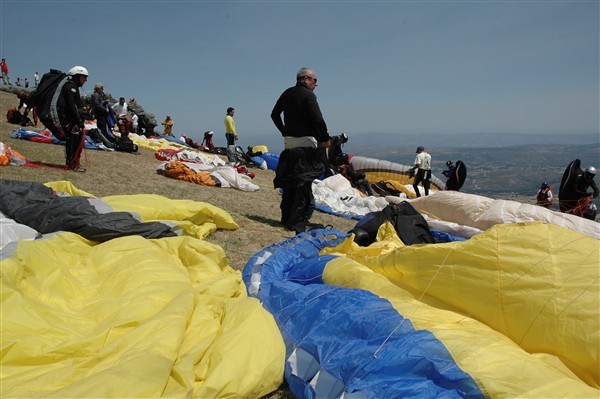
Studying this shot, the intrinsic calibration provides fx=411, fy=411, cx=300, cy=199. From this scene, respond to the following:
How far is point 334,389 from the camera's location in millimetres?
2092

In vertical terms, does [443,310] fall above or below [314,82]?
below

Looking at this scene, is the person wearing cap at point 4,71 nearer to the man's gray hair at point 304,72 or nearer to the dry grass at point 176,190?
the dry grass at point 176,190

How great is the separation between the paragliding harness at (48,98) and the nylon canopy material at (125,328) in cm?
486

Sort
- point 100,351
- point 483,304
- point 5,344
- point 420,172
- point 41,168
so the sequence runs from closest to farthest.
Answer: point 5,344
point 100,351
point 483,304
point 41,168
point 420,172

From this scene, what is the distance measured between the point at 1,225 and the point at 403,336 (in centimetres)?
319

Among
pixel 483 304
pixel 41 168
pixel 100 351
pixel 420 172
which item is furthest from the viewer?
pixel 420 172

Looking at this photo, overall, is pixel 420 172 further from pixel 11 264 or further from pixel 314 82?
pixel 11 264

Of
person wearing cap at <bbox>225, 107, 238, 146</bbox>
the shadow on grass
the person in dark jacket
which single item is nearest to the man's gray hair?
the person in dark jacket

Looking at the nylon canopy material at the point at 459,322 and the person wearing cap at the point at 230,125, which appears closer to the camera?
the nylon canopy material at the point at 459,322

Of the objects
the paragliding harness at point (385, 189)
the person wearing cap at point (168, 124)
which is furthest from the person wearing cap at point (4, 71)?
the paragliding harness at point (385, 189)

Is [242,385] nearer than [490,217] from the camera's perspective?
Yes

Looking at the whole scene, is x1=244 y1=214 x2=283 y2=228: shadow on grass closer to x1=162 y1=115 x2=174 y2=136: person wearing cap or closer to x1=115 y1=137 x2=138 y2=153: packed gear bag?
x1=115 y1=137 x2=138 y2=153: packed gear bag

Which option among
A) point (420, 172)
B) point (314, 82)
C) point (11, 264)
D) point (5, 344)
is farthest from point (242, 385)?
point (420, 172)

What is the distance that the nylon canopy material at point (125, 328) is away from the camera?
1.91m
